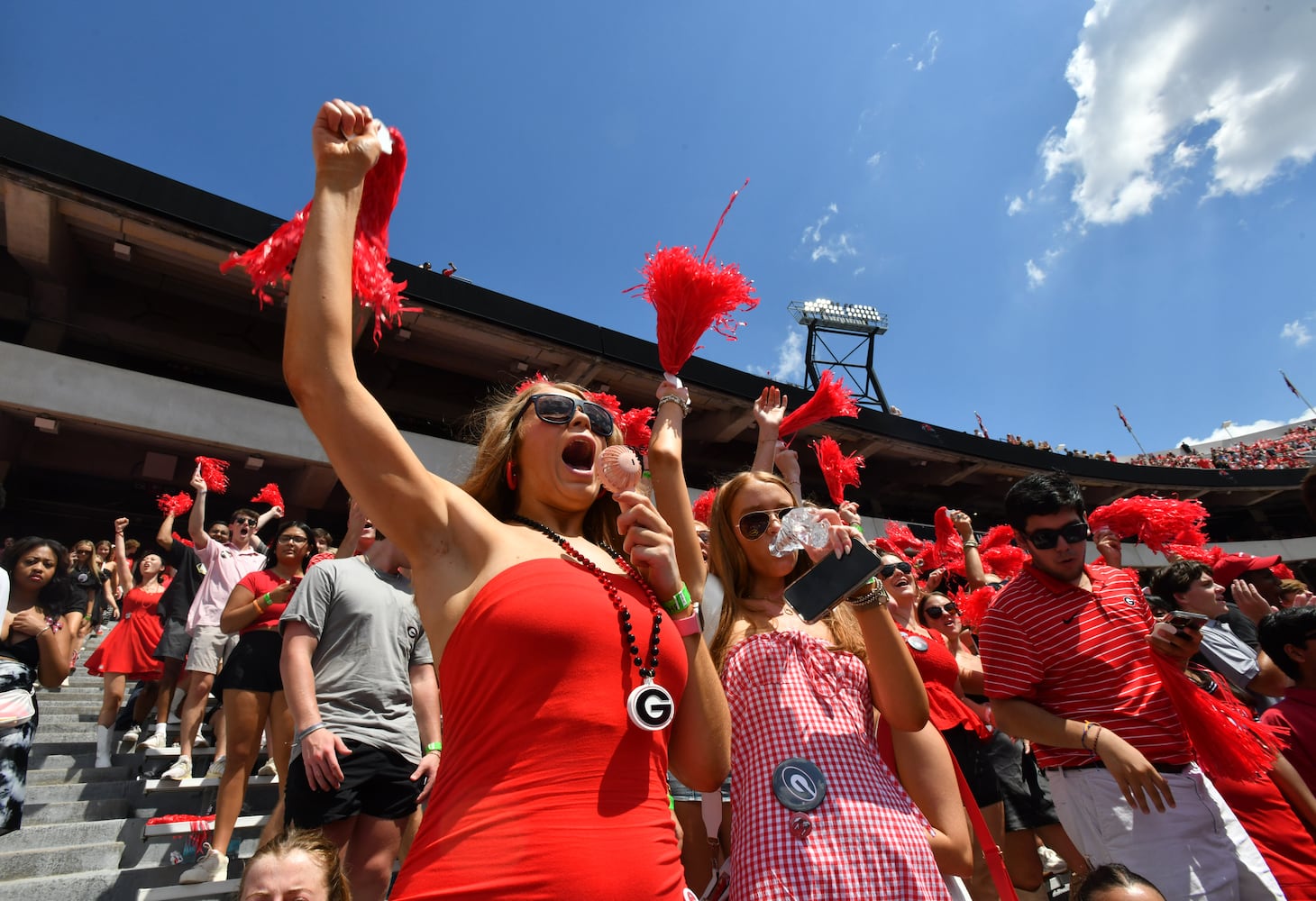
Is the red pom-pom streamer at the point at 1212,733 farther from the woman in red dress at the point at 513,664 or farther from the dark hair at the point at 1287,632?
the woman in red dress at the point at 513,664

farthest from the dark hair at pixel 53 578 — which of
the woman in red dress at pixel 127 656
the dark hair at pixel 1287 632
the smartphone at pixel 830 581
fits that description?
the dark hair at pixel 1287 632

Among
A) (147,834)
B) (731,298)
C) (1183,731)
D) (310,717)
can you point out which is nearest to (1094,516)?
(1183,731)

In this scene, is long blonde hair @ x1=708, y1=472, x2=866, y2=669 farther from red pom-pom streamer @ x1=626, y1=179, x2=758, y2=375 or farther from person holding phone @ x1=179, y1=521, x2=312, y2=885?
person holding phone @ x1=179, y1=521, x2=312, y2=885

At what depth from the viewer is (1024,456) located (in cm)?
1938

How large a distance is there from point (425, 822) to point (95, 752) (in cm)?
616

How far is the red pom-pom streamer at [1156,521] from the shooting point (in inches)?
199

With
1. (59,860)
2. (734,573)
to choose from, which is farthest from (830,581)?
(59,860)

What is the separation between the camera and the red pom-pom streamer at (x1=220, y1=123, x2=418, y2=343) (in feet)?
4.76

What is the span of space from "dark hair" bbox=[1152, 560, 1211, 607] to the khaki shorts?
6184 mm

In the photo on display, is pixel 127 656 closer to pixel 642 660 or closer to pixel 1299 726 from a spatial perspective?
pixel 642 660

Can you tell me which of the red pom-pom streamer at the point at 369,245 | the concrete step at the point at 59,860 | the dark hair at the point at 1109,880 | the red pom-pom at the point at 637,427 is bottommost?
the dark hair at the point at 1109,880

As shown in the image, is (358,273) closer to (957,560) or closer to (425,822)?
(425,822)

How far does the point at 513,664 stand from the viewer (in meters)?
1.17

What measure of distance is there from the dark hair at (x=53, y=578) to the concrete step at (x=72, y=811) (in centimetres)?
148
